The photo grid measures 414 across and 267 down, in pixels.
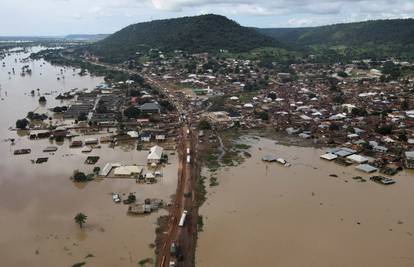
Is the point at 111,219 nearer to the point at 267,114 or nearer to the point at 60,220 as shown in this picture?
the point at 60,220

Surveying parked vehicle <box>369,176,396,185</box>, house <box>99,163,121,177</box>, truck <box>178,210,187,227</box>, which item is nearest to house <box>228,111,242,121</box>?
house <box>99,163,121,177</box>

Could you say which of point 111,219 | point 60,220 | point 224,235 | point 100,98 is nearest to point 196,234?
point 224,235

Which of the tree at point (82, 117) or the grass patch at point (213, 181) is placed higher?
the tree at point (82, 117)

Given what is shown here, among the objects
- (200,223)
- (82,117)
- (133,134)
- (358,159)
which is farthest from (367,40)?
(200,223)

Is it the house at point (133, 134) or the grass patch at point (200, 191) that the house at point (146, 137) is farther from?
the grass patch at point (200, 191)

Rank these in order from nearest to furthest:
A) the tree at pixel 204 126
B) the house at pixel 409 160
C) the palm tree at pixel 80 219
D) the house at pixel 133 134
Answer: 1. the palm tree at pixel 80 219
2. the house at pixel 409 160
3. the house at pixel 133 134
4. the tree at pixel 204 126

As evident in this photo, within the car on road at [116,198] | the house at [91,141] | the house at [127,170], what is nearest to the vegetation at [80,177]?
the house at [127,170]

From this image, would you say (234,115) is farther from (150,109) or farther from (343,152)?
(343,152)
